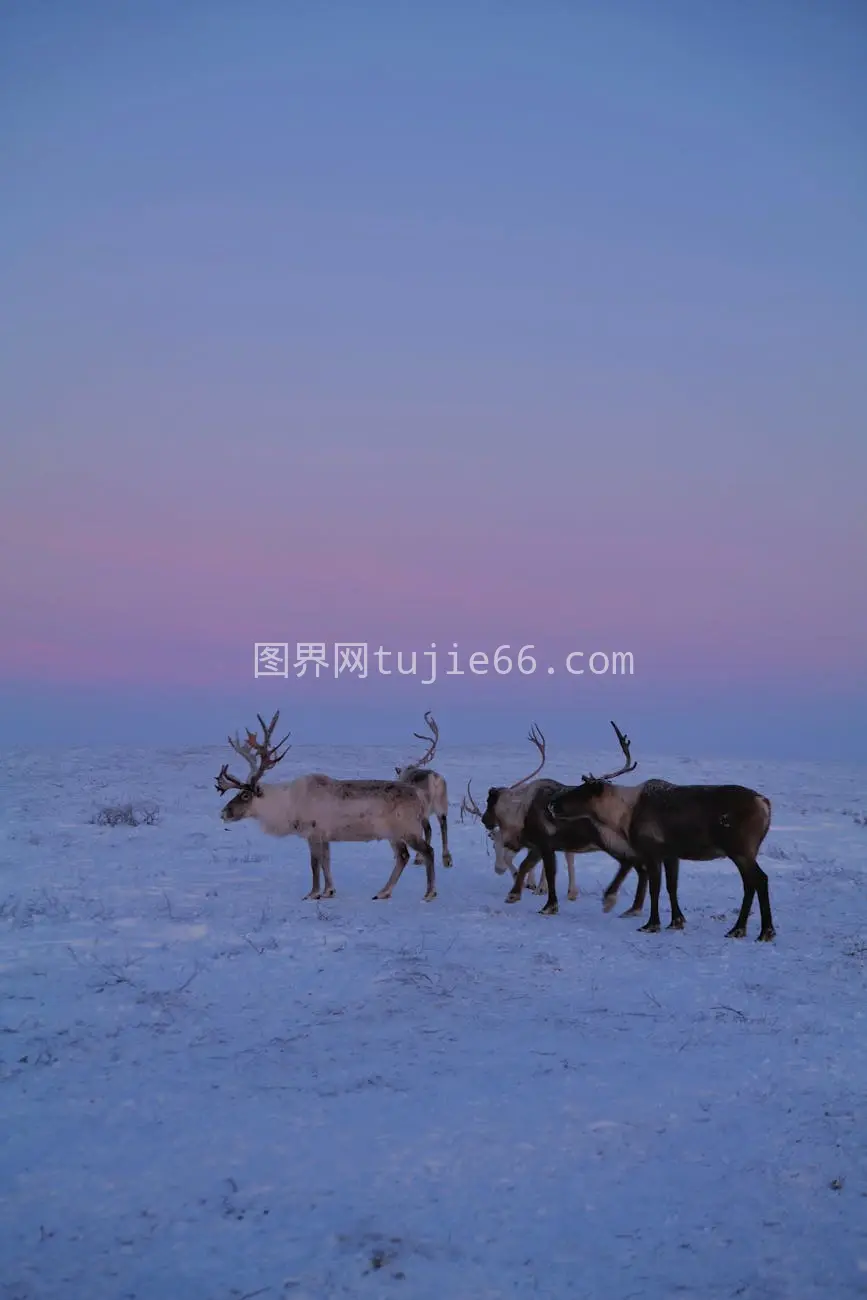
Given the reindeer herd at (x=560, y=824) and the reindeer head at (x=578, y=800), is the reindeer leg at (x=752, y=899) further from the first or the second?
the reindeer head at (x=578, y=800)

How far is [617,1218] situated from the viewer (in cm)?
500

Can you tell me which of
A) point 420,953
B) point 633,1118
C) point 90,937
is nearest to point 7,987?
point 90,937

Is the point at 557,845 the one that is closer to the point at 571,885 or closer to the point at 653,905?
the point at 571,885

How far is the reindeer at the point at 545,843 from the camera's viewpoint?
12078 millimetres

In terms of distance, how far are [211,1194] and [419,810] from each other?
7.65 metres

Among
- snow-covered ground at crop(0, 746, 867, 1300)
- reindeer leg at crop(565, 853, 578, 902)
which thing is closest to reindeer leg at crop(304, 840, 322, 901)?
snow-covered ground at crop(0, 746, 867, 1300)

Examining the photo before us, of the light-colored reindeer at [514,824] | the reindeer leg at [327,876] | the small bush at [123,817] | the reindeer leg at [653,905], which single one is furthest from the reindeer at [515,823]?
the small bush at [123,817]

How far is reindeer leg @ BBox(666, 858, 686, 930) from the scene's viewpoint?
36.9ft

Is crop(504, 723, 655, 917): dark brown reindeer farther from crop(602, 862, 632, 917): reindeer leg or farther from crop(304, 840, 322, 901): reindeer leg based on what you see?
crop(304, 840, 322, 901): reindeer leg

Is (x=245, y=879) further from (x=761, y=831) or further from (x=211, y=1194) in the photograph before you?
(x=211, y=1194)

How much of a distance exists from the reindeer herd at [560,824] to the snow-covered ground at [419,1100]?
0.54m

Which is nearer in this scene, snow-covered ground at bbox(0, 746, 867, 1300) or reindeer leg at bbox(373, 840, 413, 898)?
snow-covered ground at bbox(0, 746, 867, 1300)

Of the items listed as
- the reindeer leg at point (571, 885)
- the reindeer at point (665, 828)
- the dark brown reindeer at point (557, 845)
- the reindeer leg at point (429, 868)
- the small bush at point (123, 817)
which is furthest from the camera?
the small bush at point (123, 817)

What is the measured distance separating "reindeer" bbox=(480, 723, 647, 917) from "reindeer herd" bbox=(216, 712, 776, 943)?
0.05 ft
